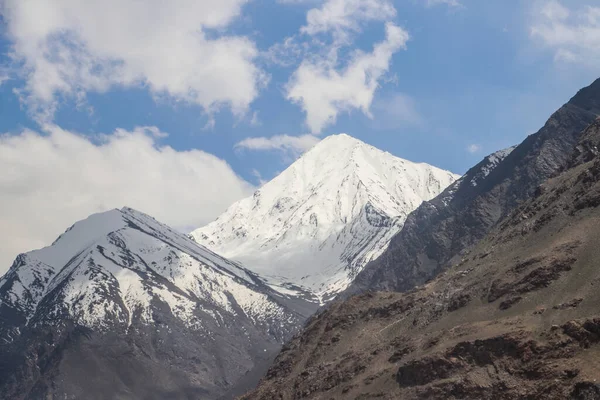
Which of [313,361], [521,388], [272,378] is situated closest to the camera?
[521,388]

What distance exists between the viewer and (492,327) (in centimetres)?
11038

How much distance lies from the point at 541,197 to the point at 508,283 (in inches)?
1878

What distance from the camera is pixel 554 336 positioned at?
316 feet

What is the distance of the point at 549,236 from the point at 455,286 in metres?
20.6

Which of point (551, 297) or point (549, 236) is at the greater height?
point (549, 236)

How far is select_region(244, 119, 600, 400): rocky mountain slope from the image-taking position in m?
94.9

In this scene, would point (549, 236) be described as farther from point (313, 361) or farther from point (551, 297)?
point (313, 361)

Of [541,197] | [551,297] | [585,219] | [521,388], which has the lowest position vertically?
[521,388]

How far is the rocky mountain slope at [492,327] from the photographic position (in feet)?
311

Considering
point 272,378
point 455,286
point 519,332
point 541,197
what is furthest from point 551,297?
point 272,378

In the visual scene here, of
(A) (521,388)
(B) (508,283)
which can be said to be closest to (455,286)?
(B) (508,283)

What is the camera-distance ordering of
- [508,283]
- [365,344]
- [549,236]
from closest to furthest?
[508,283] → [549,236] → [365,344]

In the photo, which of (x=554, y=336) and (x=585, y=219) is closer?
(x=554, y=336)

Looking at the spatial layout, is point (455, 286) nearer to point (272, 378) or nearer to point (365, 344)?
point (365, 344)
